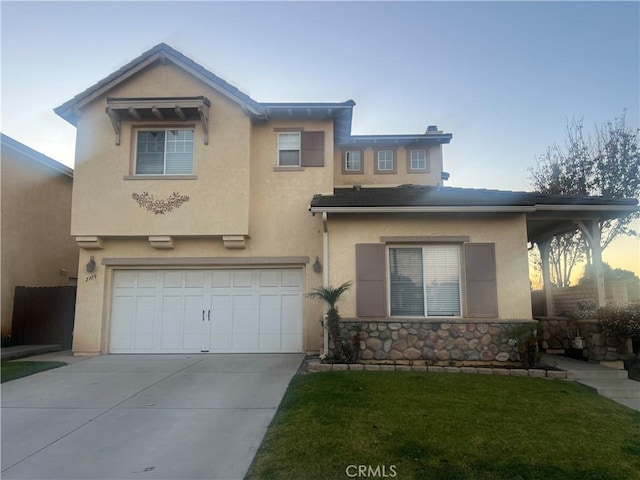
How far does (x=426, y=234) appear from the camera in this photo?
9.48m

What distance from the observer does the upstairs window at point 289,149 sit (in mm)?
11656

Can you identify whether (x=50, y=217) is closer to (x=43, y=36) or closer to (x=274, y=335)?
(x=43, y=36)

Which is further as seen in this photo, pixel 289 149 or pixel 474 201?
pixel 289 149

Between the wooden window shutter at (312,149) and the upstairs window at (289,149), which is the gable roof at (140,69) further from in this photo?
the wooden window shutter at (312,149)

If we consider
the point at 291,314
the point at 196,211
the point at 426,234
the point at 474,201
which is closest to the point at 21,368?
the point at 196,211

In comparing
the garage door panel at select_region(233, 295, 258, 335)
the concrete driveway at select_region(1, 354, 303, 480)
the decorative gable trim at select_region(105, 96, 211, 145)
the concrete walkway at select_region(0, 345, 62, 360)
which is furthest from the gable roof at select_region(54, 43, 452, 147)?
the concrete driveway at select_region(1, 354, 303, 480)

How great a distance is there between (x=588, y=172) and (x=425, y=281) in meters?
12.9

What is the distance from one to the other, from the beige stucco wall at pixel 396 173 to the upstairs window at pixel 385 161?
14 centimetres

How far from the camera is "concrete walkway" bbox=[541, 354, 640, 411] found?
276 inches

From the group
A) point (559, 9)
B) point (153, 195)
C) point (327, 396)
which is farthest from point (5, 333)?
point (559, 9)

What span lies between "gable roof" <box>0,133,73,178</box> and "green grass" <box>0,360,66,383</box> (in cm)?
649

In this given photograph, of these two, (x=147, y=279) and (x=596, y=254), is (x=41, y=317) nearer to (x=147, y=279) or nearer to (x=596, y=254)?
(x=147, y=279)

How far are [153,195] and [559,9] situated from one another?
11168 millimetres

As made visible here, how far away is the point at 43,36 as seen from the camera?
9.67m
